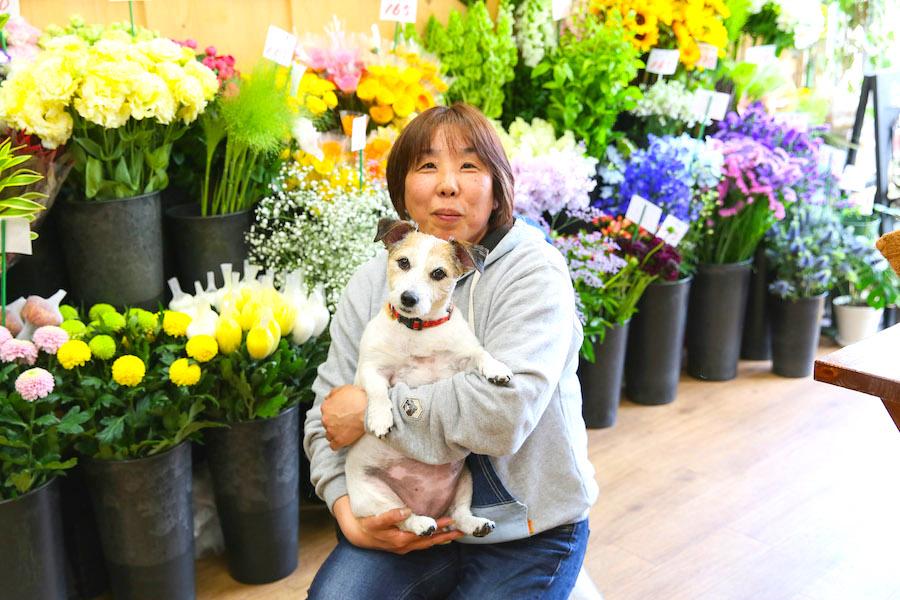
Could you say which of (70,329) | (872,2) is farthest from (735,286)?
(70,329)

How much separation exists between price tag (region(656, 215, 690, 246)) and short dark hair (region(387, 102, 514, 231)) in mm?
1580

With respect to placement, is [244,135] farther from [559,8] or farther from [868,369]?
[868,369]

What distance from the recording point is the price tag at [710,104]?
3465mm

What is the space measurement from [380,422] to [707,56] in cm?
259

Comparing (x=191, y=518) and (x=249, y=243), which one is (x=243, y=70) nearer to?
(x=249, y=243)

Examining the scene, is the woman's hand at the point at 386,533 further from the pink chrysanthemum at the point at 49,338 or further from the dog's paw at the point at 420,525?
the pink chrysanthemum at the point at 49,338

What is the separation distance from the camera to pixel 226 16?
2793 mm

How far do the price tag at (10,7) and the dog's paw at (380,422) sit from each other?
1.49 m

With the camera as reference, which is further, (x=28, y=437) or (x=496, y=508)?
(x=28, y=437)

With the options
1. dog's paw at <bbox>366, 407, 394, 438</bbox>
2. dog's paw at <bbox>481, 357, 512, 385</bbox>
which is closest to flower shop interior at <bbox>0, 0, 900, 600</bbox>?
dog's paw at <bbox>481, 357, 512, 385</bbox>

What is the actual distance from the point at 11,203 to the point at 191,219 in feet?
2.02

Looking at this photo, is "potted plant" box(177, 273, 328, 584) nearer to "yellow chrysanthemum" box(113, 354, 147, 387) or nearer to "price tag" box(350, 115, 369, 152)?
"yellow chrysanthemum" box(113, 354, 147, 387)

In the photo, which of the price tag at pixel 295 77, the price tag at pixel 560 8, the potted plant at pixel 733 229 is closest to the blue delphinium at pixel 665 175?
the potted plant at pixel 733 229

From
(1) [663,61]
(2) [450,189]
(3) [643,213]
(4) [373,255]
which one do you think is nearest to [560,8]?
(1) [663,61]
